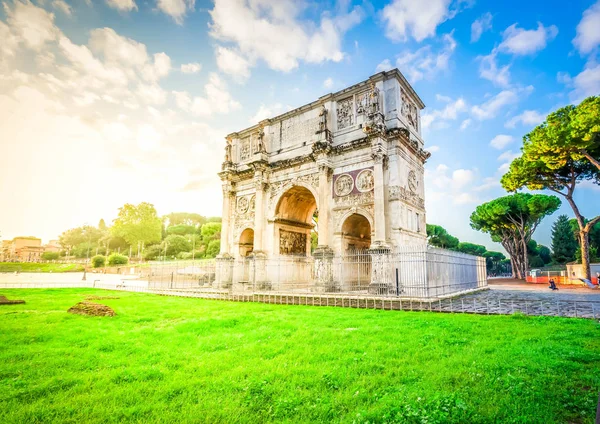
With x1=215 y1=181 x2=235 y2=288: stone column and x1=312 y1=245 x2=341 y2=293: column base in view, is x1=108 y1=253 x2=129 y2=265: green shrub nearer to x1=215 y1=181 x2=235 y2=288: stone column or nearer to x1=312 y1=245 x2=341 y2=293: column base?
x1=215 y1=181 x2=235 y2=288: stone column

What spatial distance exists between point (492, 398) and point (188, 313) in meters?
8.91

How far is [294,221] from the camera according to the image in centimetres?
2402

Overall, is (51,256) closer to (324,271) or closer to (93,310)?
(324,271)

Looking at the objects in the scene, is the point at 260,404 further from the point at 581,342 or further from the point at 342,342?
the point at 581,342

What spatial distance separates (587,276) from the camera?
2538cm

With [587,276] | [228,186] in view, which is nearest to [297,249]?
[228,186]

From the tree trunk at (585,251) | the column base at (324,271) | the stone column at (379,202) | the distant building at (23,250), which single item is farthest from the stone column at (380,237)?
the distant building at (23,250)

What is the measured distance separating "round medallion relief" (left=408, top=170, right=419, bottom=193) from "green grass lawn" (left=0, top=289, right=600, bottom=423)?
12.7 metres

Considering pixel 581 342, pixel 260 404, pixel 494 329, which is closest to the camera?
pixel 260 404

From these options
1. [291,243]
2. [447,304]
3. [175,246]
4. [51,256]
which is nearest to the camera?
[447,304]

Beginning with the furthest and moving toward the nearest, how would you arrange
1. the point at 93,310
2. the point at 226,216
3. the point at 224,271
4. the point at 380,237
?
the point at 226,216 < the point at 224,271 < the point at 380,237 < the point at 93,310

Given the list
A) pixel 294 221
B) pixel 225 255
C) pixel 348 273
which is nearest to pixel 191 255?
pixel 225 255

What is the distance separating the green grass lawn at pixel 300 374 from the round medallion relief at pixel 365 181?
12.0m

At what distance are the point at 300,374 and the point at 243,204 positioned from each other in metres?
21.2
